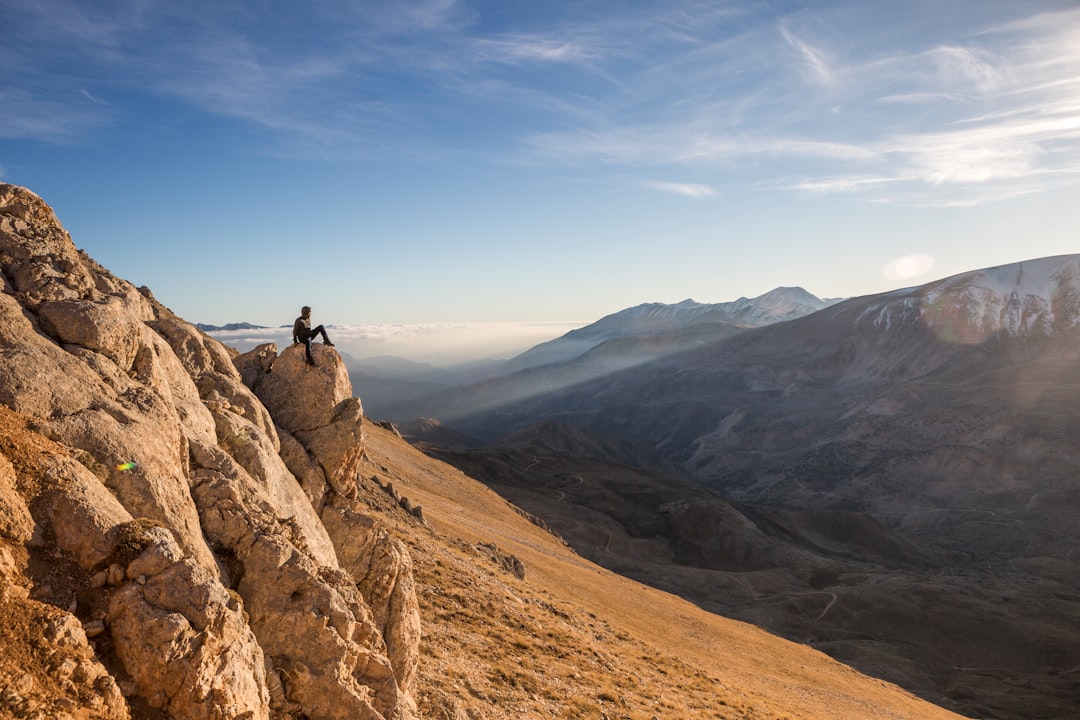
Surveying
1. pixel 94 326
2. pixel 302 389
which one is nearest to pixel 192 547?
pixel 94 326

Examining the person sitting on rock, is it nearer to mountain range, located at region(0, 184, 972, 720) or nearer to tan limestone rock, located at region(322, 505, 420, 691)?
mountain range, located at region(0, 184, 972, 720)

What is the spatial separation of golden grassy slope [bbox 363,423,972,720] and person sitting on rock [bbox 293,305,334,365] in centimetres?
870

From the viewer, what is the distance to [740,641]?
42594 mm

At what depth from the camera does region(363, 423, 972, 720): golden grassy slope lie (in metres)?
19.1

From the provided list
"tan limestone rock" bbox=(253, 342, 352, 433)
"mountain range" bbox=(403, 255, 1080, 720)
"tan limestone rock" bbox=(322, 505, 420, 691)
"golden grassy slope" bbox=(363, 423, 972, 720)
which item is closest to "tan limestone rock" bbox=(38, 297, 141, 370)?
"tan limestone rock" bbox=(253, 342, 352, 433)

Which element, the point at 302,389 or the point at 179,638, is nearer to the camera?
the point at 179,638

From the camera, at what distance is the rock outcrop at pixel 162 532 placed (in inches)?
285

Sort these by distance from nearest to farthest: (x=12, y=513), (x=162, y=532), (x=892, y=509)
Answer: (x=12, y=513), (x=162, y=532), (x=892, y=509)

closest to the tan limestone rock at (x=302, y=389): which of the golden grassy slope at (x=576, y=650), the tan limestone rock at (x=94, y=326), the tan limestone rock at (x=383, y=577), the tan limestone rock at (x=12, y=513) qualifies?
the tan limestone rock at (x=383, y=577)

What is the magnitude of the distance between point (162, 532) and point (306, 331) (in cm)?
925

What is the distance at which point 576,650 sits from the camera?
25.5 metres

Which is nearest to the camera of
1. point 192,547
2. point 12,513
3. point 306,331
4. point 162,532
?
point 12,513

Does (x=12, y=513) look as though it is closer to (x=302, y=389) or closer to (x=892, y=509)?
(x=302, y=389)

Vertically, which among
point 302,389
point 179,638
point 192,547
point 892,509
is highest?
point 302,389
